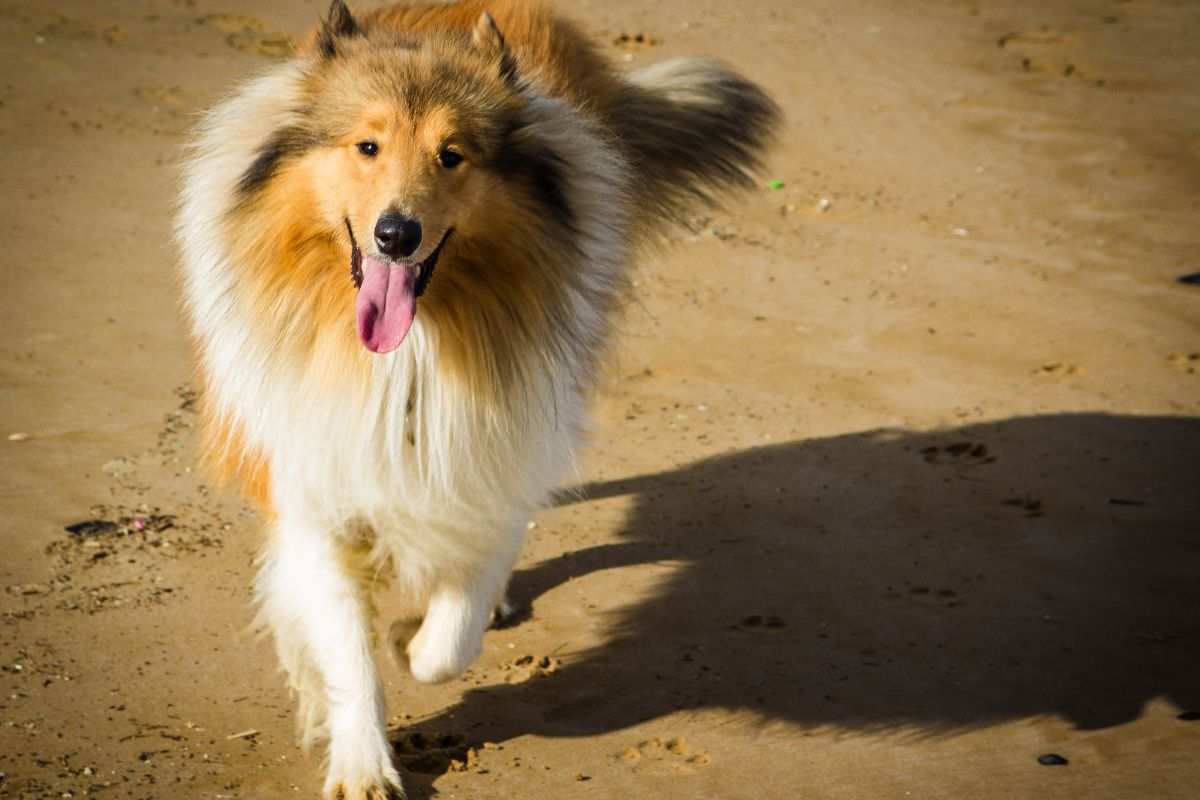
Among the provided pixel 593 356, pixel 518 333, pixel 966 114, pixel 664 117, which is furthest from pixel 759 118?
pixel 966 114

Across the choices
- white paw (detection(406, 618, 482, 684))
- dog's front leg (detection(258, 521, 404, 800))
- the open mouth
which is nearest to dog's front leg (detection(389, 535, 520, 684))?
white paw (detection(406, 618, 482, 684))

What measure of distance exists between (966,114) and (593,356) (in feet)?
20.9

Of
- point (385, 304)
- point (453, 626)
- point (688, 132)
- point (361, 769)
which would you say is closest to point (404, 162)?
point (385, 304)

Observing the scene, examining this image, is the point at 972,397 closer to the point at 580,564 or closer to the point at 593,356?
the point at 580,564

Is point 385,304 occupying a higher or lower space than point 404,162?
lower

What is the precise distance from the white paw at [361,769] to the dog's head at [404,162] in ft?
2.98

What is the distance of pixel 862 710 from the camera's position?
3590 millimetres

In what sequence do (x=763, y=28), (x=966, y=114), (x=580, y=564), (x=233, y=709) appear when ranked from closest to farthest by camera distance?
(x=233, y=709), (x=580, y=564), (x=966, y=114), (x=763, y=28)

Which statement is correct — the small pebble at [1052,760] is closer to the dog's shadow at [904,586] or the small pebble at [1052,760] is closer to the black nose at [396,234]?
the dog's shadow at [904,586]

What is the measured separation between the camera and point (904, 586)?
4.25m

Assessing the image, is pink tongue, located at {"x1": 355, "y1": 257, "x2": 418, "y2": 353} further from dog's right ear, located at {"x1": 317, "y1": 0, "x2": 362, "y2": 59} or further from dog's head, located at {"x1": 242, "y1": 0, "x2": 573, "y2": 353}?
dog's right ear, located at {"x1": 317, "y1": 0, "x2": 362, "y2": 59}

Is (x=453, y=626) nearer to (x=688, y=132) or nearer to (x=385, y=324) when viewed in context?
(x=385, y=324)

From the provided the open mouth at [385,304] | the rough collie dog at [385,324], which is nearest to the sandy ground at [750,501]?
the rough collie dog at [385,324]

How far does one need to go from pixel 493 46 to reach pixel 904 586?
211cm
